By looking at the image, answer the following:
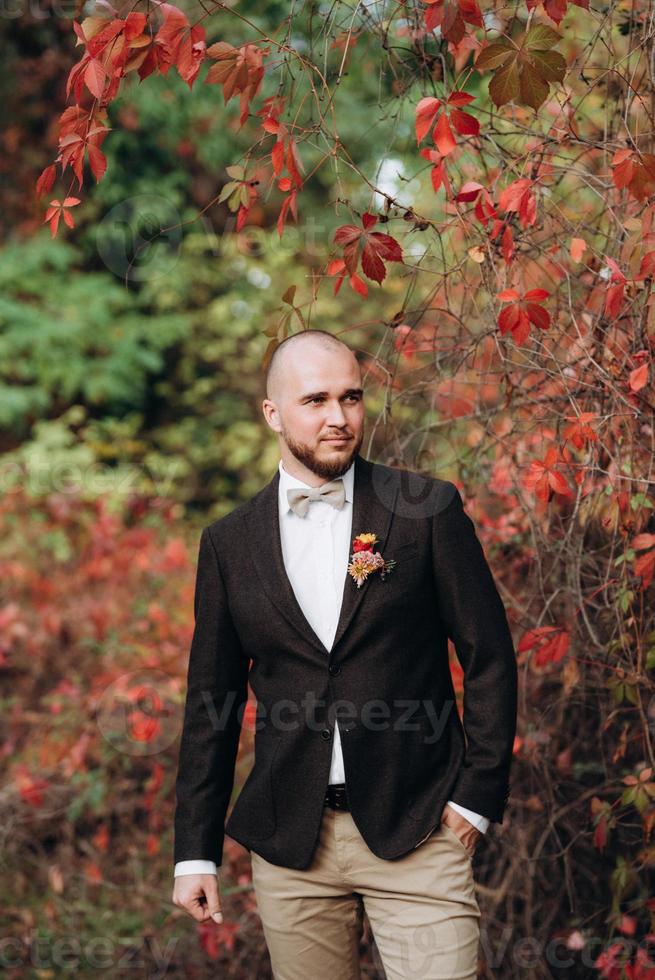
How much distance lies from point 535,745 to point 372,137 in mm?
6779

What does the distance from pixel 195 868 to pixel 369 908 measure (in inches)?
17.6

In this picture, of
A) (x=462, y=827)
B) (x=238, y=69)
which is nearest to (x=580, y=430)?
(x=462, y=827)

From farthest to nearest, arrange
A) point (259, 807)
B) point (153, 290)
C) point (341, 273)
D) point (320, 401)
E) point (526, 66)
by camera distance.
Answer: point (153, 290), point (341, 273), point (259, 807), point (320, 401), point (526, 66)

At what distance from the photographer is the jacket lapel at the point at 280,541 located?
2.43 metres

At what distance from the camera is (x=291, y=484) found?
259 centimetres

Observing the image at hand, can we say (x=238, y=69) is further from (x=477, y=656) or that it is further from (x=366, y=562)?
(x=477, y=656)

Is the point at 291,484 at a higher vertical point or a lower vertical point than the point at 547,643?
higher

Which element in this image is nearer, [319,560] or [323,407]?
[323,407]

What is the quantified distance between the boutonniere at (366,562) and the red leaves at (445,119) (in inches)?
35.0

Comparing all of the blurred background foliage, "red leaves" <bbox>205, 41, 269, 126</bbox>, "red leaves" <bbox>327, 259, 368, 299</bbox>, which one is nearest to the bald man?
"red leaves" <bbox>327, 259, 368, 299</bbox>

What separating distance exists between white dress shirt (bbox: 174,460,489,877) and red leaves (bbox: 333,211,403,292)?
0.51 meters

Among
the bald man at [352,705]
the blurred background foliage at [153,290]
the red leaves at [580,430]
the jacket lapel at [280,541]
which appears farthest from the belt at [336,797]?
the blurred background foliage at [153,290]

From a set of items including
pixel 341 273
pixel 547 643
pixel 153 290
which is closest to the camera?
pixel 341 273

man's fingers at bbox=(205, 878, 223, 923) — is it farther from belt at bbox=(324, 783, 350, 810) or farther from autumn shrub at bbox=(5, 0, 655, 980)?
autumn shrub at bbox=(5, 0, 655, 980)
